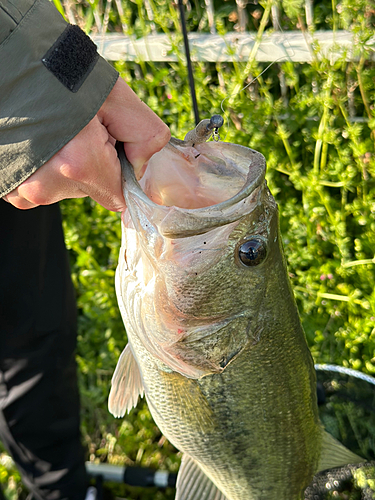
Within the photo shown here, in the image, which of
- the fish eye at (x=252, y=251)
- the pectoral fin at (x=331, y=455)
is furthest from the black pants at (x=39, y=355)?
the pectoral fin at (x=331, y=455)

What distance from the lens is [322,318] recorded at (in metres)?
2.70

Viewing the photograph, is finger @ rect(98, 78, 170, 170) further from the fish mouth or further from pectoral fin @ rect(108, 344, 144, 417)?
pectoral fin @ rect(108, 344, 144, 417)

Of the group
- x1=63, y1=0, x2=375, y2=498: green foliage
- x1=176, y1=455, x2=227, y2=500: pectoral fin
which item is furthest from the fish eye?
x1=63, y1=0, x2=375, y2=498: green foliage

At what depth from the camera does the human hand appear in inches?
46.9

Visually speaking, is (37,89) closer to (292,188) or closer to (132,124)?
(132,124)

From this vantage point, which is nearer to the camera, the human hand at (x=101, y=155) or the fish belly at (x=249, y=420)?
the human hand at (x=101, y=155)

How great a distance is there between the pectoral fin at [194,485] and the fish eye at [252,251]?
37.7 inches

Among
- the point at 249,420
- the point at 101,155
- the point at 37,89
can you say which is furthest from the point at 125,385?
the point at 37,89

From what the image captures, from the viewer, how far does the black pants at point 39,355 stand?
201 centimetres

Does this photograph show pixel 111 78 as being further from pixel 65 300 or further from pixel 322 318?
pixel 322 318

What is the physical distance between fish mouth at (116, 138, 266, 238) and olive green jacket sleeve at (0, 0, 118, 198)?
160 mm

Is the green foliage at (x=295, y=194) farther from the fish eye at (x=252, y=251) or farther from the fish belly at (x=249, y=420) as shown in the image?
the fish eye at (x=252, y=251)

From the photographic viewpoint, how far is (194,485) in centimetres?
193

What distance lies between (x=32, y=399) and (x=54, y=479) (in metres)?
0.46
